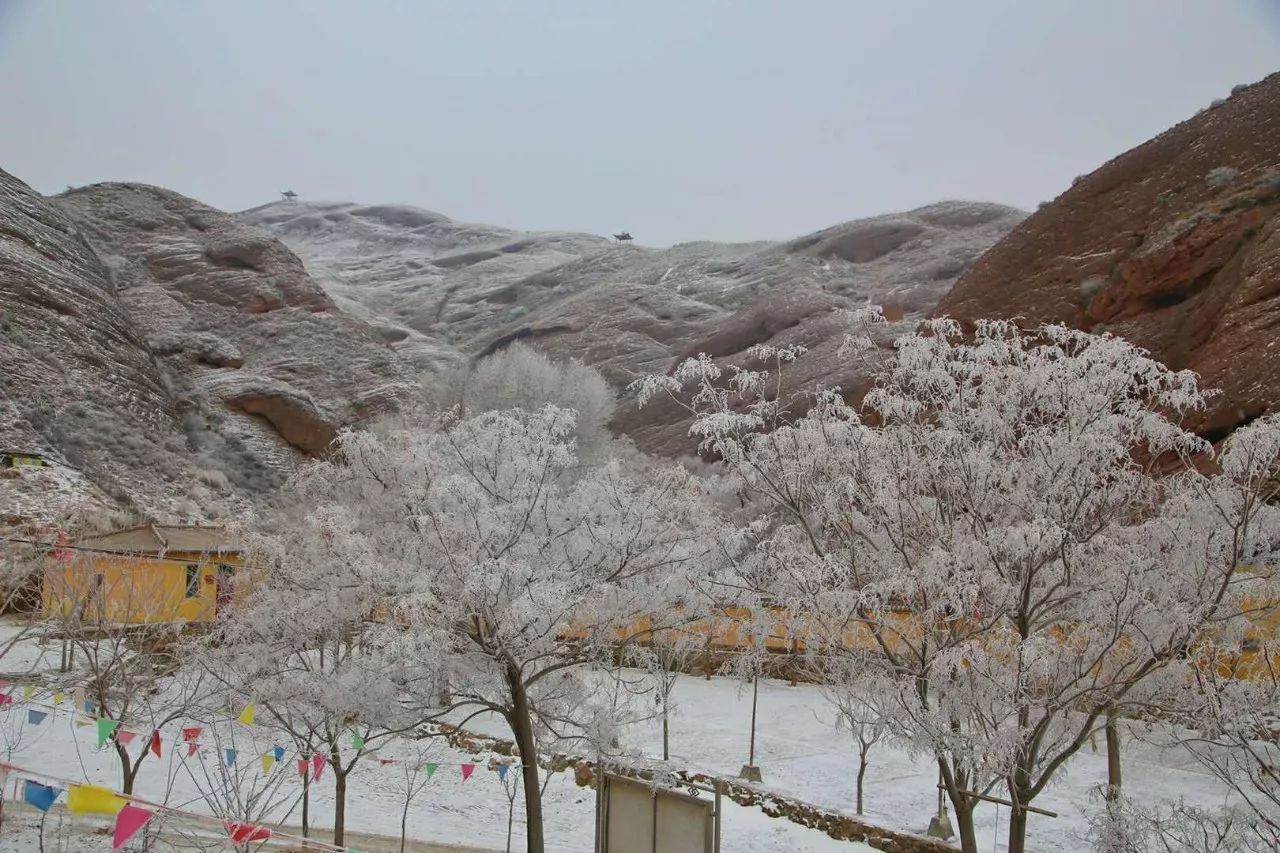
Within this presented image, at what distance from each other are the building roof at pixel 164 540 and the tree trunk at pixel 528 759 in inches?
523

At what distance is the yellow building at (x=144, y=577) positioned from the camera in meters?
12.6

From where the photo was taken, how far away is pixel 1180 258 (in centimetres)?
2295

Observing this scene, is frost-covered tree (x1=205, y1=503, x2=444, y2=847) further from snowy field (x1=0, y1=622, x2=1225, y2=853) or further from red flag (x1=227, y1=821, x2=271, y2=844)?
red flag (x1=227, y1=821, x2=271, y2=844)

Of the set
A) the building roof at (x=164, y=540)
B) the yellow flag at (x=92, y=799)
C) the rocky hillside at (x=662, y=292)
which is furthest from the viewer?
the rocky hillside at (x=662, y=292)

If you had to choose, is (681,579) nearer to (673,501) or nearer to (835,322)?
(673,501)

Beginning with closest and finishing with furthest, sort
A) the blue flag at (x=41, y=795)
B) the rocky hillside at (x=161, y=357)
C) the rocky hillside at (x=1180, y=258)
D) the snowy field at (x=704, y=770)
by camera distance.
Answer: the blue flag at (x=41, y=795)
the snowy field at (x=704, y=770)
the rocky hillside at (x=1180, y=258)
the rocky hillside at (x=161, y=357)

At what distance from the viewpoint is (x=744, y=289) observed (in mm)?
76750

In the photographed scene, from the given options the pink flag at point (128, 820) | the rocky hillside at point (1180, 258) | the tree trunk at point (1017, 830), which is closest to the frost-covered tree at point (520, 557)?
the pink flag at point (128, 820)

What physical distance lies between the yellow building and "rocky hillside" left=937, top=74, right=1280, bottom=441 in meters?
18.5

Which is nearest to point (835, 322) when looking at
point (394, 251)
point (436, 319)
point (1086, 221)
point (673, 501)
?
point (1086, 221)

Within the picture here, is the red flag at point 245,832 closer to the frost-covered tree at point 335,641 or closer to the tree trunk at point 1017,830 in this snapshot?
the frost-covered tree at point 335,641

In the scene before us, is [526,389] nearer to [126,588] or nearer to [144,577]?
[144,577]

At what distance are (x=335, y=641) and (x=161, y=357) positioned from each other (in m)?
43.5

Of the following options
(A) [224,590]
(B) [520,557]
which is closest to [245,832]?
(B) [520,557]
